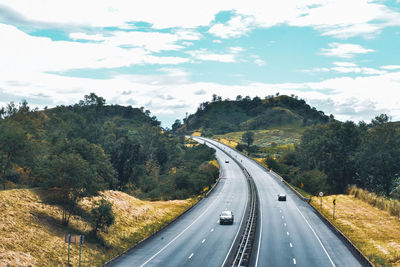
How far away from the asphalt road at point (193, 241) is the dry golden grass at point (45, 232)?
88.9 inches

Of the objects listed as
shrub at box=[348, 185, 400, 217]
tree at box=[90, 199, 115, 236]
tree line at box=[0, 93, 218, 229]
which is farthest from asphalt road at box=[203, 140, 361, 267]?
tree line at box=[0, 93, 218, 229]

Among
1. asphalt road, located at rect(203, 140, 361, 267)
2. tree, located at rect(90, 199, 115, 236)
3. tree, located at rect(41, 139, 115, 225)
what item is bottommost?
asphalt road, located at rect(203, 140, 361, 267)

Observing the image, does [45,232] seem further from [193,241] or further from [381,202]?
[381,202]

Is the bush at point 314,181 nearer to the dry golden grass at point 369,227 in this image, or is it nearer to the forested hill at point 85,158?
the dry golden grass at point 369,227

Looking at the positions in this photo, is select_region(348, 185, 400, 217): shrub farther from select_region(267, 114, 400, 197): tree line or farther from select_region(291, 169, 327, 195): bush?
select_region(291, 169, 327, 195): bush

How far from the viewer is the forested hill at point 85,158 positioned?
38.1 m

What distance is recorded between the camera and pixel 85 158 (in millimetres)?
42625

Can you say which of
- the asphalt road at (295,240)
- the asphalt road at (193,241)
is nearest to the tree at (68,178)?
the asphalt road at (193,241)

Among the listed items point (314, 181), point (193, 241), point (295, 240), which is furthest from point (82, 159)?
point (314, 181)

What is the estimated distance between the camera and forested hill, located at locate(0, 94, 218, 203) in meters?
38.1

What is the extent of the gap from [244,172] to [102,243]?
7395 centimetres

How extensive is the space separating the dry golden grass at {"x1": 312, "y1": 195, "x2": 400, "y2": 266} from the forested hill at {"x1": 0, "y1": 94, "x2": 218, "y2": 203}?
27.2 m

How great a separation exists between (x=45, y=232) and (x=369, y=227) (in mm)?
38605

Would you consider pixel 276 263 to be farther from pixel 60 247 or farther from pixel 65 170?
pixel 65 170
